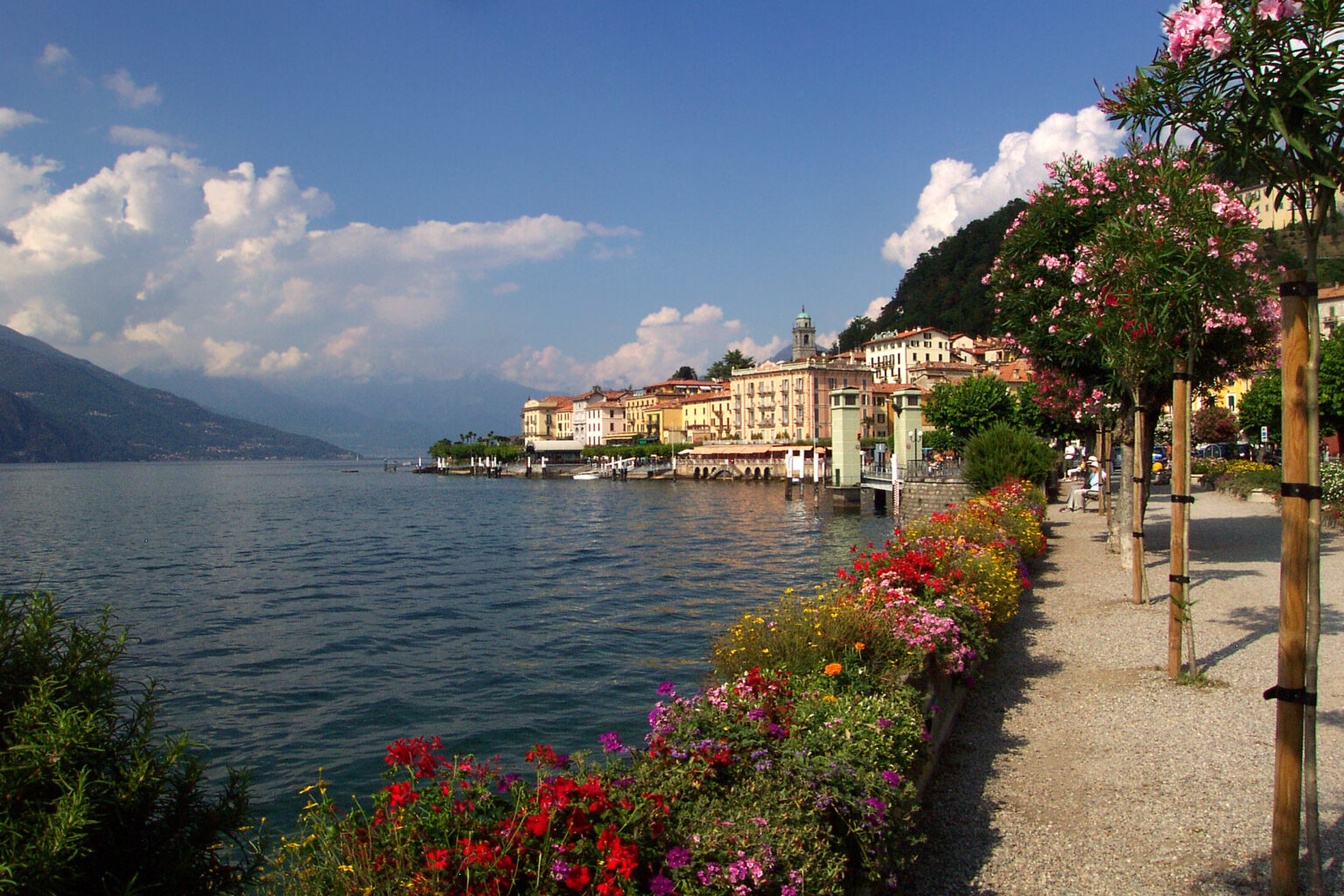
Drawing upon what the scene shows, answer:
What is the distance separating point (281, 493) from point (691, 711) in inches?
3134

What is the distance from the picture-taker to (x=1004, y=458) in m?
23.7

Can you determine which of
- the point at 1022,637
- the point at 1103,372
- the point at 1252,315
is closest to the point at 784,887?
the point at 1022,637

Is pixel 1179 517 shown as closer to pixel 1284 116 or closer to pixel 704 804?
pixel 1284 116

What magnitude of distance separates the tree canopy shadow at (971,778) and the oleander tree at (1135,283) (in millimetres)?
3111

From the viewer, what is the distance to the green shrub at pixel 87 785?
7.78ft

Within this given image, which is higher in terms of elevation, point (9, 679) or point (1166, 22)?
point (1166, 22)

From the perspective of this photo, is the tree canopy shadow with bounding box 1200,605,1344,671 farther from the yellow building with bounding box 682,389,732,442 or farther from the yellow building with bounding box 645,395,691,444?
the yellow building with bounding box 645,395,691,444

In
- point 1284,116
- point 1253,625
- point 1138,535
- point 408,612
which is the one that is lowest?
point 408,612

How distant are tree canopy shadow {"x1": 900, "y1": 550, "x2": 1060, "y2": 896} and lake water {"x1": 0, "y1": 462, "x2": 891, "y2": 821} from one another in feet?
12.6

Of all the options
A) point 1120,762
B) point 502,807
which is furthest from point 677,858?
point 1120,762

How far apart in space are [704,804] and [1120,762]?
3.66 meters

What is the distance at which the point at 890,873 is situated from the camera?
4.02m

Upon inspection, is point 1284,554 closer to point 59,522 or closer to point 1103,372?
point 1103,372

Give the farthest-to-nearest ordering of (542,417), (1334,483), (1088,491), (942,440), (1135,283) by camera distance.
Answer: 1. (542,417)
2. (942,440)
3. (1088,491)
4. (1334,483)
5. (1135,283)
